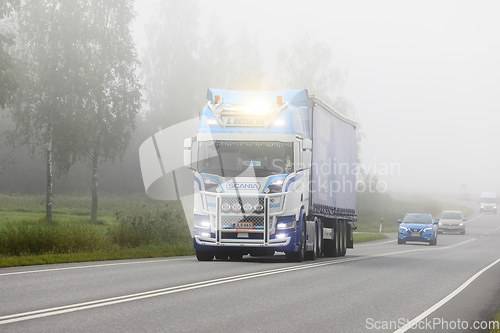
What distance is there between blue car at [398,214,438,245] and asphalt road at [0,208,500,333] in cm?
1732

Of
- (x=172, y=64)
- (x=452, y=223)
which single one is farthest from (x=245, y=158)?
(x=172, y=64)

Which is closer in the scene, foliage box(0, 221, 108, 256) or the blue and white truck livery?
the blue and white truck livery

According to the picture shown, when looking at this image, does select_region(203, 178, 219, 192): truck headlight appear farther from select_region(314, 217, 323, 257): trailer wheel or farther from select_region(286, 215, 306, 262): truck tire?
select_region(314, 217, 323, 257): trailer wheel

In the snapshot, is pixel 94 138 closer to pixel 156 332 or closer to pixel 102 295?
pixel 102 295

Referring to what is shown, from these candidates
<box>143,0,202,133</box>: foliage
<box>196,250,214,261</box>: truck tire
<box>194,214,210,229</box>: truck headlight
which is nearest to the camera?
<box>194,214,210,229</box>: truck headlight

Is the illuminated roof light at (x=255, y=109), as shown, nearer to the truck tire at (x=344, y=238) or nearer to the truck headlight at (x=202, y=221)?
the truck headlight at (x=202, y=221)

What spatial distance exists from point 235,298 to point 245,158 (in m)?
6.77

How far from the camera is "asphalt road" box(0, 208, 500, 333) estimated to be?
A: 24.6 feet

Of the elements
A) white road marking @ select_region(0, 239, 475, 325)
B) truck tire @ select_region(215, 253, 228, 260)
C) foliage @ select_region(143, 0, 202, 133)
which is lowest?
truck tire @ select_region(215, 253, 228, 260)

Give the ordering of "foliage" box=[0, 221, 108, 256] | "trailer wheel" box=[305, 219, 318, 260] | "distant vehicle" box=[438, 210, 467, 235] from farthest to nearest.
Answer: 1. "distant vehicle" box=[438, 210, 467, 235]
2. "trailer wheel" box=[305, 219, 318, 260]
3. "foliage" box=[0, 221, 108, 256]

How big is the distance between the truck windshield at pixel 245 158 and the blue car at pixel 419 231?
1834 centimetres

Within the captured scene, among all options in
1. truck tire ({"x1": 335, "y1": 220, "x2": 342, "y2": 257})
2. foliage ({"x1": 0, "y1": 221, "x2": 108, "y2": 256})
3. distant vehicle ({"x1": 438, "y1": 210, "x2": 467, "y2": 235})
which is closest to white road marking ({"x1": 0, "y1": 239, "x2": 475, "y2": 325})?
foliage ({"x1": 0, "y1": 221, "x2": 108, "y2": 256})

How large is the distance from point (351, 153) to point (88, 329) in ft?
56.7

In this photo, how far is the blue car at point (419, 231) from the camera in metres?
32.4
